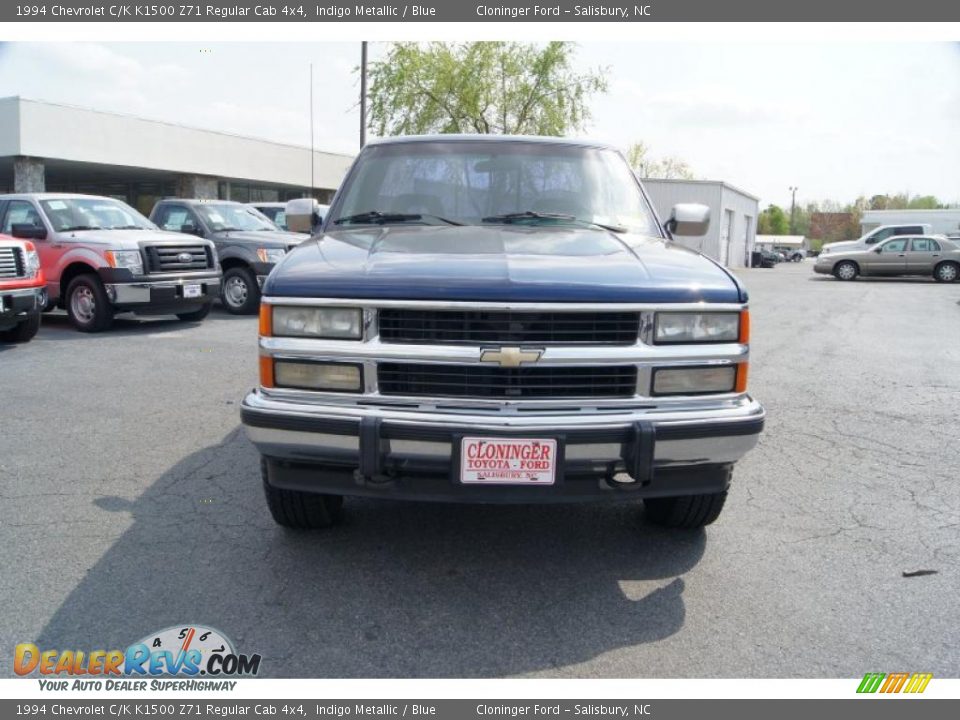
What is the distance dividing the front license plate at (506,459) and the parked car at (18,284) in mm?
7554

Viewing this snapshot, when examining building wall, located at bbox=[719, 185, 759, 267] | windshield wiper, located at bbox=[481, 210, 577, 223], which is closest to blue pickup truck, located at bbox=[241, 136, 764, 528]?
windshield wiper, located at bbox=[481, 210, 577, 223]

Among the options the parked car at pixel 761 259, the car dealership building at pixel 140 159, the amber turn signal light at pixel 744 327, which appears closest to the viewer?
the amber turn signal light at pixel 744 327

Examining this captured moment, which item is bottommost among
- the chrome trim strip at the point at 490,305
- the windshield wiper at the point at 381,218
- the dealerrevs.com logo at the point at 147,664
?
the dealerrevs.com logo at the point at 147,664

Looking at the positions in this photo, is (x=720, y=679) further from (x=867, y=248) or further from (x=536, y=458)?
(x=867, y=248)

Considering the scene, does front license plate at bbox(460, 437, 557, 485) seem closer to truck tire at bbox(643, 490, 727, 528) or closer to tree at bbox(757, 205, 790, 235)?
truck tire at bbox(643, 490, 727, 528)

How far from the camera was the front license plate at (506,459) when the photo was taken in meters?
2.73

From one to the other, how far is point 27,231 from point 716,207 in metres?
30.9

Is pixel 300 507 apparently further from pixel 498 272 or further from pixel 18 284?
pixel 18 284

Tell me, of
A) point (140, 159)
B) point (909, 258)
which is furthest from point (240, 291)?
point (909, 258)

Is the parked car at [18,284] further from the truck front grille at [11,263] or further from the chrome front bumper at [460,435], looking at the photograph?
the chrome front bumper at [460,435]

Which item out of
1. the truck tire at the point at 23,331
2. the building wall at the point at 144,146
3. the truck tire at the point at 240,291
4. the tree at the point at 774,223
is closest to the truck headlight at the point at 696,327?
the truck tire at the point at 23,331

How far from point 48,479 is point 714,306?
3.73 m

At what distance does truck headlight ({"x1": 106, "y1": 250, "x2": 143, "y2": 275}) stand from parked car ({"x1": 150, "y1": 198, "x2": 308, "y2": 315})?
82.2 inches

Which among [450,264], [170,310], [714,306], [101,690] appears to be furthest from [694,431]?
[170,310]
